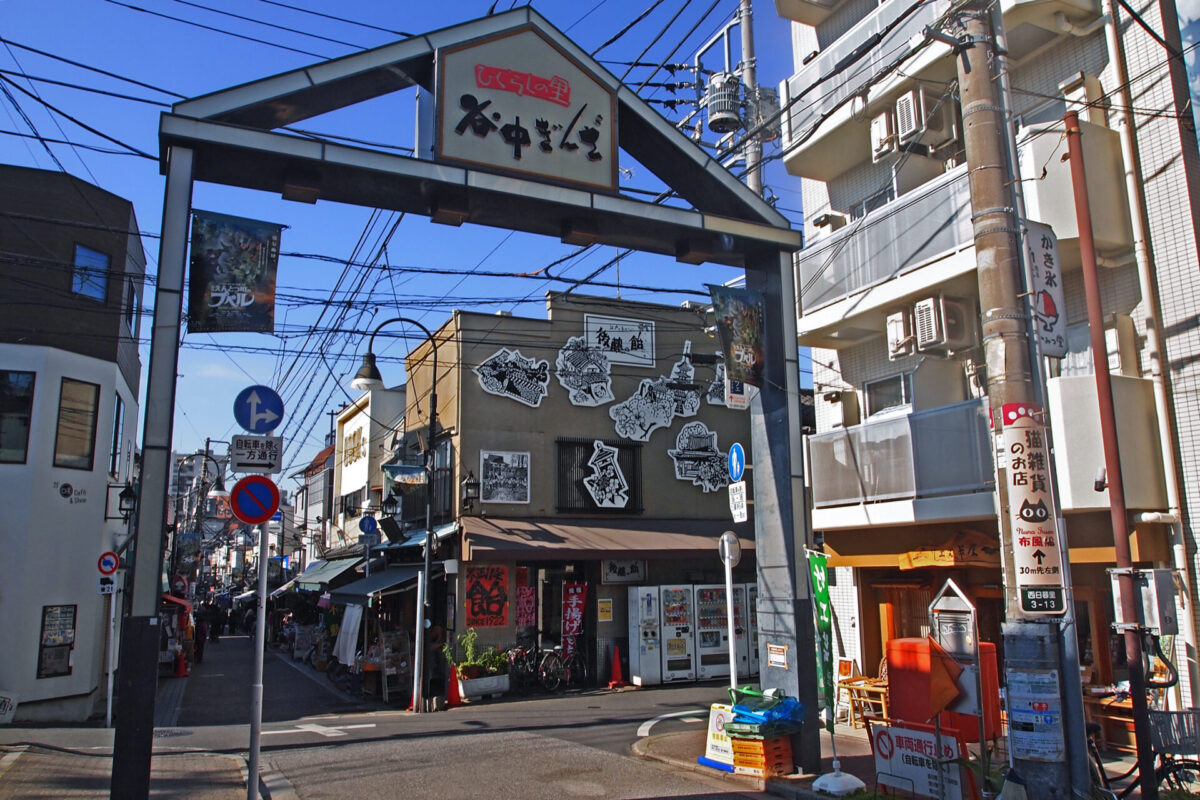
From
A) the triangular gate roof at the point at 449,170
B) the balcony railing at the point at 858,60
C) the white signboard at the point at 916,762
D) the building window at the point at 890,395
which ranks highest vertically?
the balcony railing at the point at 858,60

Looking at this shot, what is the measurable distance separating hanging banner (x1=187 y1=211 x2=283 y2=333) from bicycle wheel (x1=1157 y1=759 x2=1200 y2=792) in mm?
9651

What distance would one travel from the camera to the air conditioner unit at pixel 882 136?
13617mm

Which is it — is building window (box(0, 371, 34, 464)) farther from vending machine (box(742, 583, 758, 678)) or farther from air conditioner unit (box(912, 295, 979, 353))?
vending machine (box(742, 583, 758, 678))

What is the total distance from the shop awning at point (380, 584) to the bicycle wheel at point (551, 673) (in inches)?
140

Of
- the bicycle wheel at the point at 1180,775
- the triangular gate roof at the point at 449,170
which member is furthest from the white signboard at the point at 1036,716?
the triangular gate roof at the point at 449,170

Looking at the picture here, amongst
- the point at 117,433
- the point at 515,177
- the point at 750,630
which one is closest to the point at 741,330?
the point at 515,177

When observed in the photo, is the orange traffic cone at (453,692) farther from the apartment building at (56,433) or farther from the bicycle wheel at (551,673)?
the apartment building at (56,433)

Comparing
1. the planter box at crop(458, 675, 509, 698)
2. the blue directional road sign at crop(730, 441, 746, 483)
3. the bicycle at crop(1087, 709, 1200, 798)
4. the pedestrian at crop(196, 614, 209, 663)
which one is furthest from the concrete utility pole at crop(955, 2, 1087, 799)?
the pedestrian at crop(196, 614, 209, 663)

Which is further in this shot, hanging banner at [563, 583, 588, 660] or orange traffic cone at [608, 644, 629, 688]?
hanging banner at [563, 583, 588, 660]

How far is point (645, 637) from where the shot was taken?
21.5m

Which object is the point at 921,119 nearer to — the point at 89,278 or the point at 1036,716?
the point at 1036,716

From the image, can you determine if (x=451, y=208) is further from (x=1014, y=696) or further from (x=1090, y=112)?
(x=1090, y=112)

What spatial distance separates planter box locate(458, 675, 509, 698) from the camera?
1919cm

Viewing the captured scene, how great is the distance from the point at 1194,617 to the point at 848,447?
5.21 m
